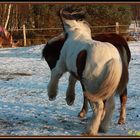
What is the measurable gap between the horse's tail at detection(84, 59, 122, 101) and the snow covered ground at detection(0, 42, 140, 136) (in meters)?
0.68

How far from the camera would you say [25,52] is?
52.5 feet

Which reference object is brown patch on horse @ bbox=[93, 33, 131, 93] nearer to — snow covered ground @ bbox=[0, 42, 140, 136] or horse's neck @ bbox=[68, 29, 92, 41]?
horse's neck @ bbox=[68, 29, 92, 41]

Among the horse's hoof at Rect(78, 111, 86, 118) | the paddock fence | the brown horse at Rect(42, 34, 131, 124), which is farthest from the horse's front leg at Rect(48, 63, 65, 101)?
the paddock fence

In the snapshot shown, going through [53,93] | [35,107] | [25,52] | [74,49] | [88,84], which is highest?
[74,49]

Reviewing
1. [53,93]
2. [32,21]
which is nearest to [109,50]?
[53,93]

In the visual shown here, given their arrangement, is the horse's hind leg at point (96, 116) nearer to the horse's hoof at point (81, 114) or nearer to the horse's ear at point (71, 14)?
the horse's hoof at point (81, 114)

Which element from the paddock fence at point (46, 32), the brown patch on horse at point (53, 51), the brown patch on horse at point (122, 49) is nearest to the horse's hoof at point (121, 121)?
the brown patch on horse at point (122, 49)

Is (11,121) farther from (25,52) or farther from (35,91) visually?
(25,52)

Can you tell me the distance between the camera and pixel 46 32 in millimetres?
19281

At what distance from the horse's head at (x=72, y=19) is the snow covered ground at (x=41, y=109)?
57.3 inches

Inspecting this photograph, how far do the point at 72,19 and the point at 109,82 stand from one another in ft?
4.97

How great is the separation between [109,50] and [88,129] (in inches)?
42.1

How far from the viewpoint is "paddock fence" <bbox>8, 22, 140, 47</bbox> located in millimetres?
18453

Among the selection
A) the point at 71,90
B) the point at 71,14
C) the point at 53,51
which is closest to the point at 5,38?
the point at 53,51
